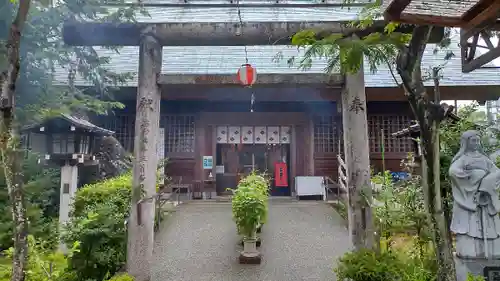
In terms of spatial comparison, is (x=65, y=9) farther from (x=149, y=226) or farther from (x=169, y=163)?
(x=169, y=163)

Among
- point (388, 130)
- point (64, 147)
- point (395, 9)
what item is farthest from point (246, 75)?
point (388, 130)

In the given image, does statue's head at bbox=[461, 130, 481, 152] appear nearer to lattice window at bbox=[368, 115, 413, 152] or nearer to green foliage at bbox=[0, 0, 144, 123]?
green foliage at bbox=[0, 0, 144, 123]

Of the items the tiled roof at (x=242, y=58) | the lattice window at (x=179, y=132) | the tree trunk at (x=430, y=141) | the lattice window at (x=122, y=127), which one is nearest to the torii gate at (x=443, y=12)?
the tree trunk at (x=430, y=141)

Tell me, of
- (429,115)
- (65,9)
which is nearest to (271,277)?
(429,115)

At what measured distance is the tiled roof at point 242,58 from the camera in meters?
11.6

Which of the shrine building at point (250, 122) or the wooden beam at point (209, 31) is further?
the shrine building at point (250, 122)

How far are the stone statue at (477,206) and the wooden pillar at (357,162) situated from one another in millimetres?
1139

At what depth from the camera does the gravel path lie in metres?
5.70

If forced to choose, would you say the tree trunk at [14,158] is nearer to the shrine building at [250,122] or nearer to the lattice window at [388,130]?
the shrine building at [250,122]

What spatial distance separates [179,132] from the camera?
13.1 m

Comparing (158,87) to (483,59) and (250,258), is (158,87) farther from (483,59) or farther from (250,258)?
(483,59)

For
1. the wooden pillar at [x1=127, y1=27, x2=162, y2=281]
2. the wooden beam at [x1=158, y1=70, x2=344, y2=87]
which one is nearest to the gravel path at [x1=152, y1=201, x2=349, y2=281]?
the wooden pillar at [x1=127, y1=27, x2=162, y2=281]

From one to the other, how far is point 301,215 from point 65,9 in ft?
27.3

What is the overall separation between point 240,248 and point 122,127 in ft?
27.9
